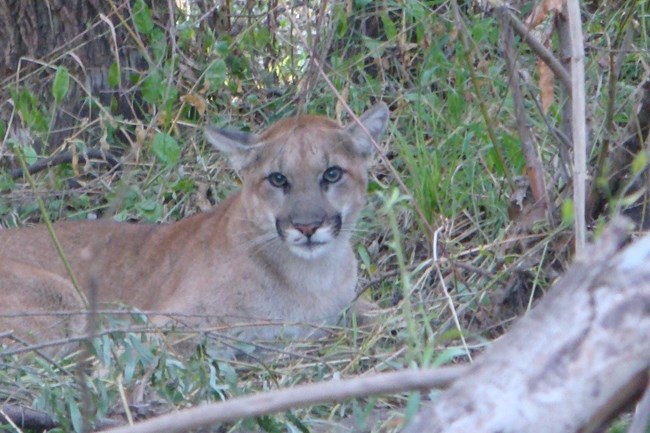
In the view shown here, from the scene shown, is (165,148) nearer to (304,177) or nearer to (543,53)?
(304,177)

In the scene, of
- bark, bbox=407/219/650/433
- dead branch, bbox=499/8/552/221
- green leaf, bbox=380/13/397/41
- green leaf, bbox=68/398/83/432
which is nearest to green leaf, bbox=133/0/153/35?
green leaf, bbox=380/13/397/41

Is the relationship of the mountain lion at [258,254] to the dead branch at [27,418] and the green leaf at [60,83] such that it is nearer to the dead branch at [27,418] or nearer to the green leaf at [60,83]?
the green leaf at [60,83]

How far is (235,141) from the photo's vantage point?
5781 mm

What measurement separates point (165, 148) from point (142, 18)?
30.9 inches

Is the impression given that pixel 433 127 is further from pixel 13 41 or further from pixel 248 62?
pixel 13 41

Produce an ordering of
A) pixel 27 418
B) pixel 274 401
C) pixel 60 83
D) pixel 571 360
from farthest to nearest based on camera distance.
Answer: pixel 60 83
pixel 27 418
pixel 571 360
pixel 274 401

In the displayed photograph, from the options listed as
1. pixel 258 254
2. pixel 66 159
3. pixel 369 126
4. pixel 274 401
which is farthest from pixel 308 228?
pixel 274 401

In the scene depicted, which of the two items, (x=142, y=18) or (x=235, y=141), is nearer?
(x=235, y=141)

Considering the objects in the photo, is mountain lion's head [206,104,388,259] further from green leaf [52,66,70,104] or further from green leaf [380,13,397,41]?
green leaf [380,13,397,41]

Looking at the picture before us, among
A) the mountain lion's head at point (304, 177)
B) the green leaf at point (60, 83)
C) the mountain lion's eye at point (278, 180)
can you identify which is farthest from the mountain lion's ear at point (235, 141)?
the green leaf at point (60, 83)

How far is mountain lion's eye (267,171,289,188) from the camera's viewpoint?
5.59 metres

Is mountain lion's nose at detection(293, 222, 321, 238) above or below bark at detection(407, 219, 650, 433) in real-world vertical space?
below

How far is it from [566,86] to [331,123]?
5.26 ft

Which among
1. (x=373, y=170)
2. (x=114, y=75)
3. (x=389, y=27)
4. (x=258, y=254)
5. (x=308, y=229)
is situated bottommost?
(x=258, y=254)
